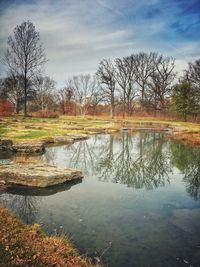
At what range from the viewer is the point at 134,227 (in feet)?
22.0

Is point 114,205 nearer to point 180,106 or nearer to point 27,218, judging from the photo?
point 27,218

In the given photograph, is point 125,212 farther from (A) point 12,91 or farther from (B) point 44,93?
(B) point 44,93

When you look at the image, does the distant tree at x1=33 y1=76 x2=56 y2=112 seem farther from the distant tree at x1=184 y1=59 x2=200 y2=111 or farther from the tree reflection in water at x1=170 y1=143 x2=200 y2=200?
the tree reflection in water at x1=170 y1=143 x2=200 y2=200

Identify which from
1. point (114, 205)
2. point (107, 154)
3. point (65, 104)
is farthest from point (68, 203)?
point (65, 104)

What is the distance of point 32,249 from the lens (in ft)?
16.1

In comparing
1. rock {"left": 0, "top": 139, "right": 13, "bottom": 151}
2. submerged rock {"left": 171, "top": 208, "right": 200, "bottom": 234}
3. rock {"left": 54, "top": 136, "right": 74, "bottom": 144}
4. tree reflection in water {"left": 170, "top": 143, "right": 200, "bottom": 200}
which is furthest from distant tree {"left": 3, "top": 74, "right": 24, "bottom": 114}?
submerged rock {"left": 171, "top": 208, "right": 200, "bottom": 234}

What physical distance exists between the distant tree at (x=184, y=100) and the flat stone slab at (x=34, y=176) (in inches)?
1602

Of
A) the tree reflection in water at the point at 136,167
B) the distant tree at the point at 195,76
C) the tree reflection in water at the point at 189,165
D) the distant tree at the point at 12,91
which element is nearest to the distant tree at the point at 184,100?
the distant tree at the point at 195,76

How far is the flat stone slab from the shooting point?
9.59 metres

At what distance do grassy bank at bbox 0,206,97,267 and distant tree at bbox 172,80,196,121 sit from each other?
148 ft

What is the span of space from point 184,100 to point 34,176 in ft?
139

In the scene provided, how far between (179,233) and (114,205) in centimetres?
232

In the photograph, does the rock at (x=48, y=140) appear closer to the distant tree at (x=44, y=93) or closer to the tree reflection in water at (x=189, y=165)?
the tree reflection in water at (x=189, y=165)

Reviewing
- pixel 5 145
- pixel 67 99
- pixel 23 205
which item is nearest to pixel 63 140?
pixel 5 145
